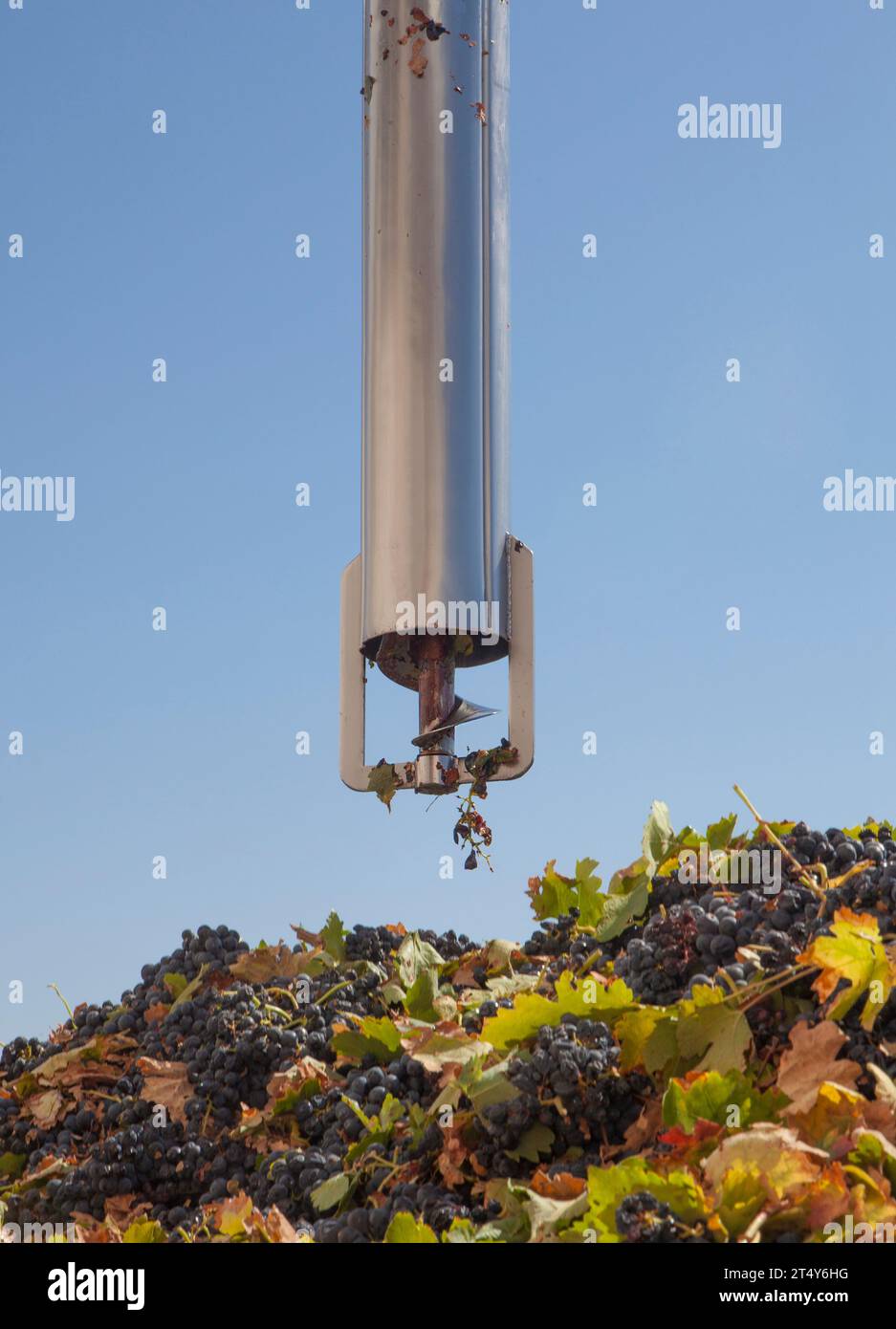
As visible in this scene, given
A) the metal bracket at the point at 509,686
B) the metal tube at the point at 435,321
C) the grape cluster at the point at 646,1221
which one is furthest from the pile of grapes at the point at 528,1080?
the metal tube at the point at 435,321

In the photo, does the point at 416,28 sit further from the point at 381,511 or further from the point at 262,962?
the point at 262,962

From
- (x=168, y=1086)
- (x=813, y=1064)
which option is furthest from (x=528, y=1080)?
(x=168, y=1086)

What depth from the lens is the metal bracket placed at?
3.87 meters

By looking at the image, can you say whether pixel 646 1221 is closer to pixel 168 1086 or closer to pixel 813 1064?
pixel 813 1064

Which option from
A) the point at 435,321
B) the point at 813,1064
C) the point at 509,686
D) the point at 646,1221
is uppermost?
the point at 435,321

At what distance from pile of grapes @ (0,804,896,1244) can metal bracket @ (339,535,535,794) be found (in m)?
0.47

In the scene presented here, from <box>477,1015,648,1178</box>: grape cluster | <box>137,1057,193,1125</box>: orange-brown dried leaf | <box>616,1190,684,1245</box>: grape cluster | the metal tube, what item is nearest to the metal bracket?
the metal tube

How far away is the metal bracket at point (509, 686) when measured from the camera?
3.87 meters

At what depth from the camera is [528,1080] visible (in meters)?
2.22

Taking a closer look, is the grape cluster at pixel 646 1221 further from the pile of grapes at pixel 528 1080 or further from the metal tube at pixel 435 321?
the metal tube at pixel 435 321

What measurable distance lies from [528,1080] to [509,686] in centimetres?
182

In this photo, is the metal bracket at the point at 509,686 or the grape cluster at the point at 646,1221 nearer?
the grape cluster at the point at 646,1221

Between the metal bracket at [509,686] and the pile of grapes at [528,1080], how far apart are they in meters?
0.47

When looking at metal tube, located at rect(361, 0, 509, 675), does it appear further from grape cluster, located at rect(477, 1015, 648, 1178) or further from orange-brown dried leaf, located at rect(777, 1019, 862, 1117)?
orange-brown dried leaf, located at rect(777, 1019, 862, 1117)
